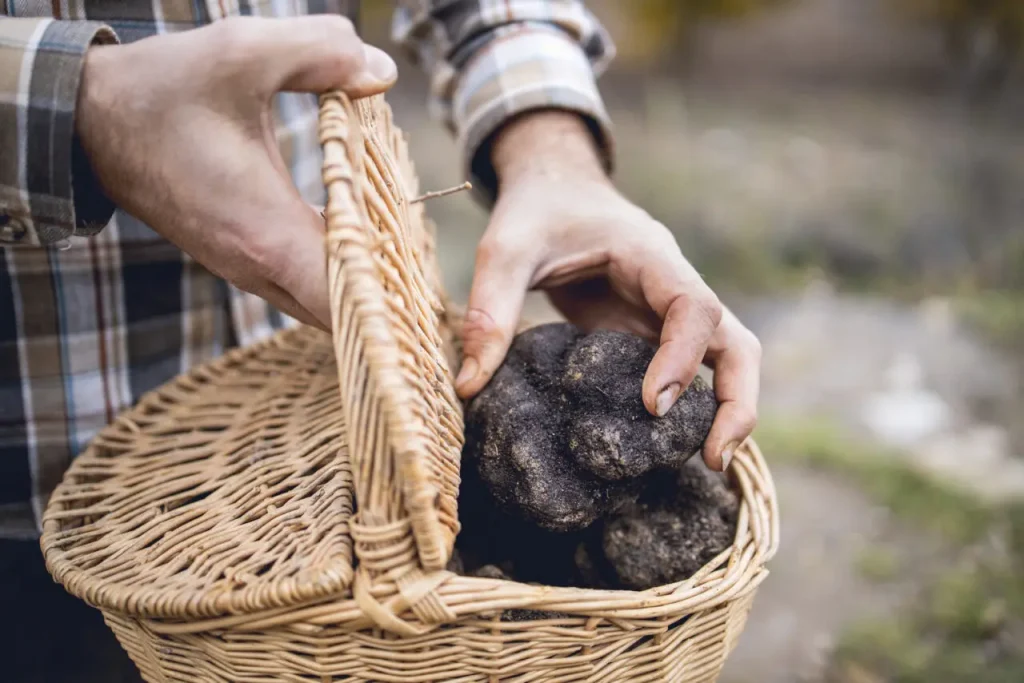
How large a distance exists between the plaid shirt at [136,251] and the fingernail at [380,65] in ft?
0.84

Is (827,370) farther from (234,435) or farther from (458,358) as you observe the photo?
(234,435)

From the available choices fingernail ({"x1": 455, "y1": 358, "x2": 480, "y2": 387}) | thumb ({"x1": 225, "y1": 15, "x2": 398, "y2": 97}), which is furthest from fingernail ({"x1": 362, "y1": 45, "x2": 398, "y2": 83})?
fingernail ({"x1": 455, "y1": 358, "x2": 480, "y2": 387})

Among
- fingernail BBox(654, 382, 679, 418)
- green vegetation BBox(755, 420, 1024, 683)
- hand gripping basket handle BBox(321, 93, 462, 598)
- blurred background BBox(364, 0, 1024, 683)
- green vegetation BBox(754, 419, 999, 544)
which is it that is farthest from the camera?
green vegetation BBox(754, 419, 999, 544)

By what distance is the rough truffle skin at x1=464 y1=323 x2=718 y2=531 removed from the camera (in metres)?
0.92

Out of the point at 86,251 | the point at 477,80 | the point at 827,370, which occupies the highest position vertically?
the point at 477,80

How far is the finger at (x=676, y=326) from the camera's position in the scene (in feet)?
3.02

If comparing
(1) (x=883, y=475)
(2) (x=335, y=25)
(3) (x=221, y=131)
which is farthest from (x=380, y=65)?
(1) (x=883, y=475)

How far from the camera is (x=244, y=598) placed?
2.36ft

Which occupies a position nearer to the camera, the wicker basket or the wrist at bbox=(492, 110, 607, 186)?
the wicker basket

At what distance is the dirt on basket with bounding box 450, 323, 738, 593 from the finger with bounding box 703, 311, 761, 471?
0.06ft

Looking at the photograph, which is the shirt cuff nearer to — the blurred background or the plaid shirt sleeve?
the plaid shirt sleeve

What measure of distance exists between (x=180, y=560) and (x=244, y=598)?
130 millimetres

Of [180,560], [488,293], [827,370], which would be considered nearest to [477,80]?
[488,293]

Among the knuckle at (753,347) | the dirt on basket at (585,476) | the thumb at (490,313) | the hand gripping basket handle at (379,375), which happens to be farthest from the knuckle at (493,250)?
the knuckle at (753,347)
